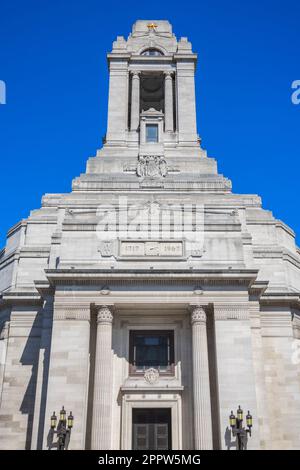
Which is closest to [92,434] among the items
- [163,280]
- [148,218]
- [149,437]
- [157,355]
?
[149,437]

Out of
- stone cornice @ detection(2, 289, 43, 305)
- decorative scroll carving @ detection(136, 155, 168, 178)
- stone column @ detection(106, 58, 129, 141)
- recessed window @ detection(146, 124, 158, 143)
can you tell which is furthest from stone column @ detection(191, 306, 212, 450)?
stone column @ detection(106, 58, 129, 141)

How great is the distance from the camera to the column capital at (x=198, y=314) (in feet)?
98.9

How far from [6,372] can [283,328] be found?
59.5 feet

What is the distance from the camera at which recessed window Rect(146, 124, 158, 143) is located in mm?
48062

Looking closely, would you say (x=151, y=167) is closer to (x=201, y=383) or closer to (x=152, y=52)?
(x=152, y=52)

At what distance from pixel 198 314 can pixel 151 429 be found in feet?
22.6

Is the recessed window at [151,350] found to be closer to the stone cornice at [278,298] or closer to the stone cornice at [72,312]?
the stone cornice at [72,312]

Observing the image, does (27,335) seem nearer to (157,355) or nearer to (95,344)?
(95,344)

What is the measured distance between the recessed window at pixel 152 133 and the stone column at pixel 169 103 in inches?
61.9

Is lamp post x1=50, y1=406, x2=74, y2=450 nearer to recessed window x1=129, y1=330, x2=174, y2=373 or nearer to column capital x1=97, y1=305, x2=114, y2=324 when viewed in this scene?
recessed window x1=129, y1=330, x2=174, y2=373

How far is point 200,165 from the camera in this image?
45281mm

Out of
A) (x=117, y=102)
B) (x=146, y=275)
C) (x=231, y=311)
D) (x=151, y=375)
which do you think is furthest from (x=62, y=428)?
(x=117, y=102)

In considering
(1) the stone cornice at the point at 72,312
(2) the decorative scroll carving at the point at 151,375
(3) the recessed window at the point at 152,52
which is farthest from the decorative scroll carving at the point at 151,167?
(2) the decorative scroll carving at the point at 151,375

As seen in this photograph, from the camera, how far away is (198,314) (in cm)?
3023
